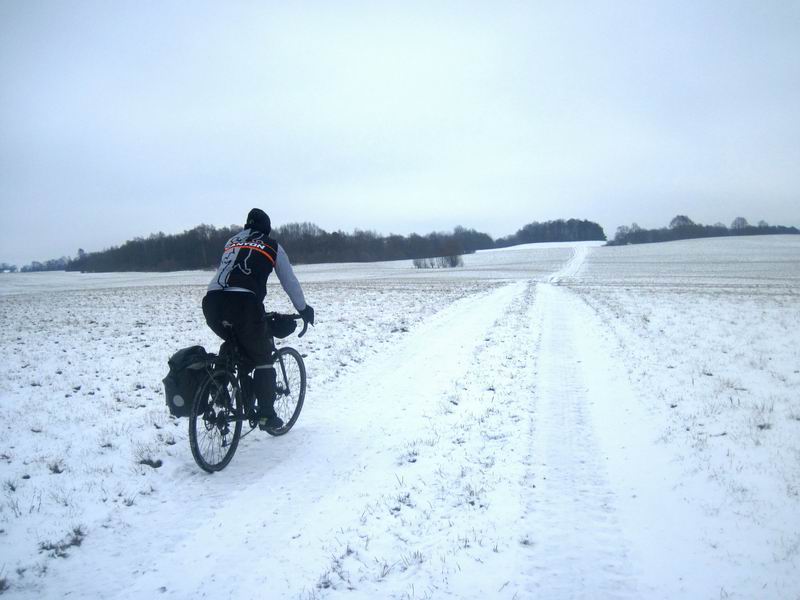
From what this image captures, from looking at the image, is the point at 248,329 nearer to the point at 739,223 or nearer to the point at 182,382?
the point at 182,382

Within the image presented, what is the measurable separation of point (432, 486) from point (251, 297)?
2495mm

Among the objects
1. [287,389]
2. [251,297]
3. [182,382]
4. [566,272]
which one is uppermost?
[251,297]

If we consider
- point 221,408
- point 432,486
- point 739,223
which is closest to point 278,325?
point 221,408

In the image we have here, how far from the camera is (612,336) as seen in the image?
1079 centimetres

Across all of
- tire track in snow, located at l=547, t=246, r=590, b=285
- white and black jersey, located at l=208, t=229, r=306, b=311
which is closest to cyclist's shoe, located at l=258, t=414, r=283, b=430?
white and black jersey, located at l=208, t=229, r=306, b=311

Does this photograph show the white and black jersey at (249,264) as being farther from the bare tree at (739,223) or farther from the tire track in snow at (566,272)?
the bare tree at (739,223)

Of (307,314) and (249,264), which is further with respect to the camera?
(307,314)

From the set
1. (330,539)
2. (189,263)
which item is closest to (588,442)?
(330,539)

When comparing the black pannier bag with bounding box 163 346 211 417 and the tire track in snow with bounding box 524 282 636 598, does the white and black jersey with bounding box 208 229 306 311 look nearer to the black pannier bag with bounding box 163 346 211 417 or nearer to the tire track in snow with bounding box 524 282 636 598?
the black pannier bag with bounding box 163 346 211 417

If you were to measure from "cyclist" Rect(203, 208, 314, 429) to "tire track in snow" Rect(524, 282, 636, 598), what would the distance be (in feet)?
9.36

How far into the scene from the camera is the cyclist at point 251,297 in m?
4.45

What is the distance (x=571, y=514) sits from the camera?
11.6ft

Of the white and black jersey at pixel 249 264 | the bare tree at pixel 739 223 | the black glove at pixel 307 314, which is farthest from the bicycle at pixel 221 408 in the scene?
the bare tree at pixel 739 223

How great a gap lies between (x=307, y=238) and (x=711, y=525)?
11164 centimetres
